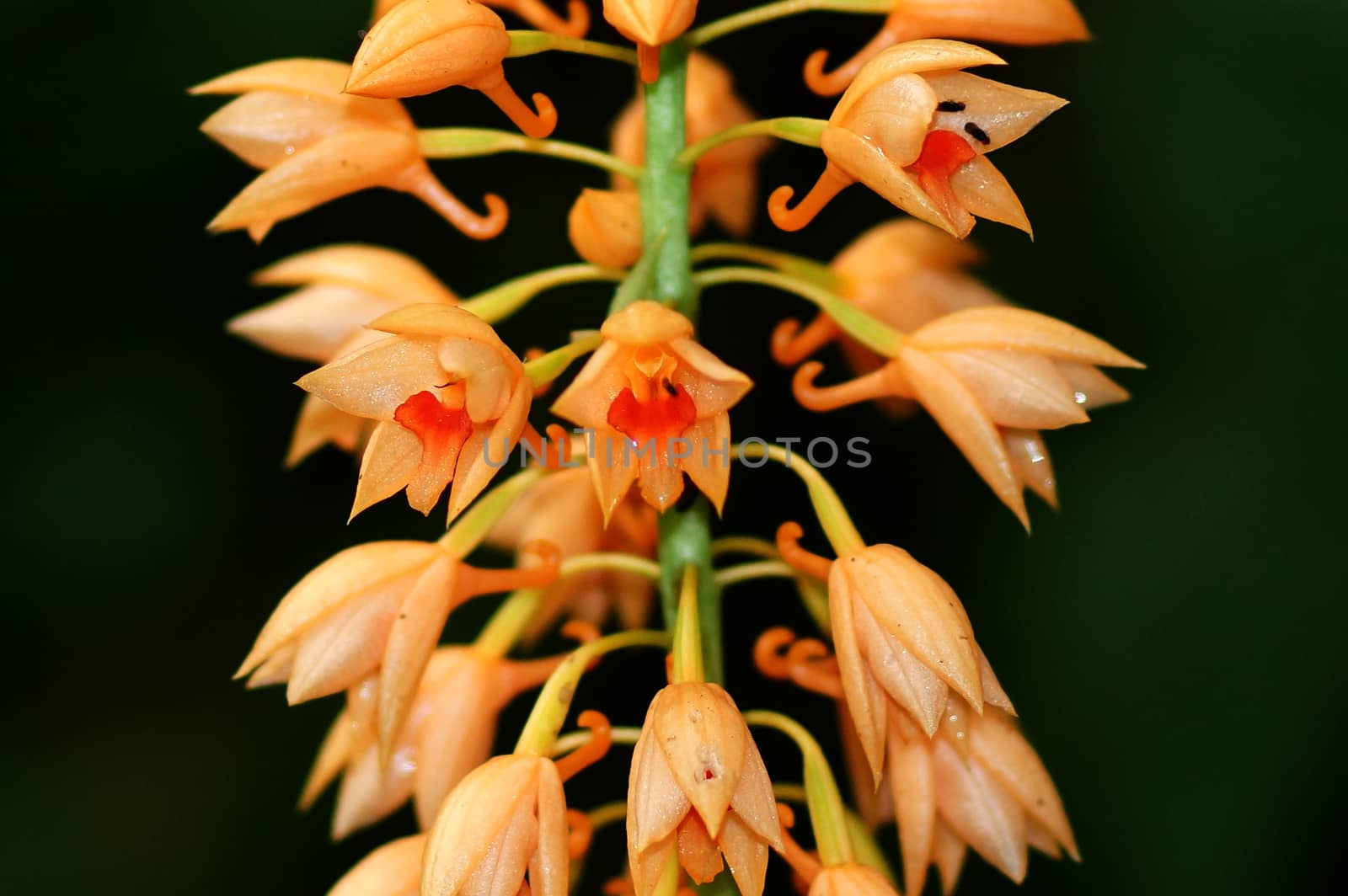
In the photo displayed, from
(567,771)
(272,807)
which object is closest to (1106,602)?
(567,771)

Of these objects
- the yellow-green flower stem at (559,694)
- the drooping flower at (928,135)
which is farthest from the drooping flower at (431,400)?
the drooping flower at (928,135)

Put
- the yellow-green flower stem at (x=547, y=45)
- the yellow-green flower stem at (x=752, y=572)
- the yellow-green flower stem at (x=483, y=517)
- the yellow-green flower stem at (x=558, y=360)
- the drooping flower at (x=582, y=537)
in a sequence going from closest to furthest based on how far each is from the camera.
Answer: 1. the yellow-green flower stem at (x=558, y=360)
2. the yellow-green flower stem at (x=547, y=45)
3. the yellow-green flower stem at (x=483, y=517)
4. the yellow-green flower stem at (x=752, y=572)
5. the drooping flower at (x=582, y=537)

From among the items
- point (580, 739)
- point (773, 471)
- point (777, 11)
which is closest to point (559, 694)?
point (580, 739)

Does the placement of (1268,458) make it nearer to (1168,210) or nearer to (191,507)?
(1168,210)

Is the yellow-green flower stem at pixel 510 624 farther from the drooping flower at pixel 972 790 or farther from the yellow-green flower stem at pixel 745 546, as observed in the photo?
the drooping flower at pixel 972 790

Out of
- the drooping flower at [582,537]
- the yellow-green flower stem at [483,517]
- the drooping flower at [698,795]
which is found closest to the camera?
the drooping flower at [698,795]

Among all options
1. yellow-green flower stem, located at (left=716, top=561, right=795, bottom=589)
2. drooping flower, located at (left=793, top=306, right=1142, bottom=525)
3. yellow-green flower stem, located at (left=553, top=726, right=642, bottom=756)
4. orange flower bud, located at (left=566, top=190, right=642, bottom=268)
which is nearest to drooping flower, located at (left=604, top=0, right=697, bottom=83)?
orange flower bud, located at (left=566, top=190, right=642, bottom=268)
